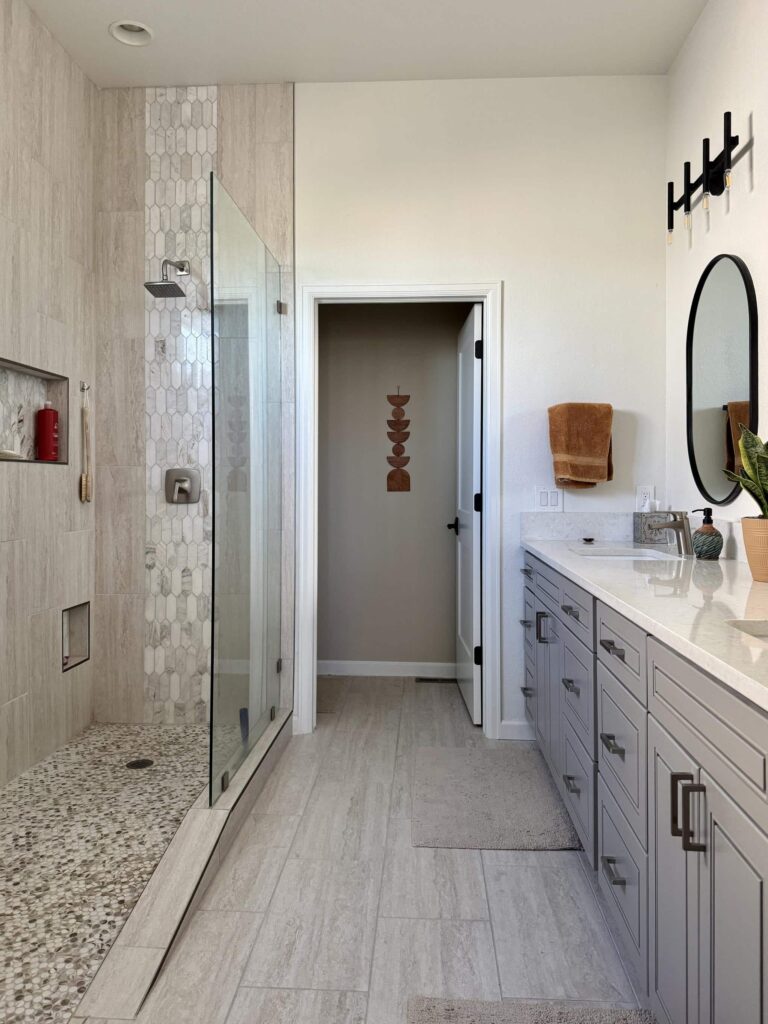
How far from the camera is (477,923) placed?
6.38 feet

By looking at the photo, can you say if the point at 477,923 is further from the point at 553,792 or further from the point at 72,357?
the point at 72,357

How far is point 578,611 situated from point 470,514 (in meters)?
1.49

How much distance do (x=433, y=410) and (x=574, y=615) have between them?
2430 millimetres

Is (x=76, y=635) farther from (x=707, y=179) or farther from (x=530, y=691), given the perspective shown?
(x=707, y=179)

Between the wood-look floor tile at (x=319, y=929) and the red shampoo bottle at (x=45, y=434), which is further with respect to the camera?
the red shampoo bottle at (x=45, y=434)

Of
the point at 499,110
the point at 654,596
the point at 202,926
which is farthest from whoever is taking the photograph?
the point at 499,110

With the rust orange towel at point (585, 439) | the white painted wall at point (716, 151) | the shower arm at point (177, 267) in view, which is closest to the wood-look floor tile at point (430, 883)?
the white painted wall at point (716, 151)

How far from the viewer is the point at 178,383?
→ 3443 millimetres

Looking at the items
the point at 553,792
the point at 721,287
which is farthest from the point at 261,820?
the point at 721,287

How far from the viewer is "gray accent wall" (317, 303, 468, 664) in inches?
176

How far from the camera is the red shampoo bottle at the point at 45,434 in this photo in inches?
119

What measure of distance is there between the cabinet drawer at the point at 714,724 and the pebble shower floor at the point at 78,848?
1398mm

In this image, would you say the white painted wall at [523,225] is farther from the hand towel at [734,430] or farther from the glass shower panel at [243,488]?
the hand towel at [734,430]

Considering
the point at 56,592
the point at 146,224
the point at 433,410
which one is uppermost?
the point at 146,224
